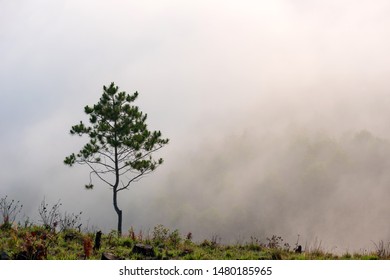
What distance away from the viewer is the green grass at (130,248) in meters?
15.4

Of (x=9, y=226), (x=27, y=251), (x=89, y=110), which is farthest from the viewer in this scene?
(x=89, y=110)

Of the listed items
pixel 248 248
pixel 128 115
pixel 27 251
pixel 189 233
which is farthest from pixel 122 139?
pixel 27 251

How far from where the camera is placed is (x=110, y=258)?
49.8ft

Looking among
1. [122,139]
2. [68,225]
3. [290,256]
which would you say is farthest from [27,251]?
[122,139]

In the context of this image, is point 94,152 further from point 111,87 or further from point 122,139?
point 111,87

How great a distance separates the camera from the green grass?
1536 cm

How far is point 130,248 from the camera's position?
18.8m

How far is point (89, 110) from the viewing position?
35281mm

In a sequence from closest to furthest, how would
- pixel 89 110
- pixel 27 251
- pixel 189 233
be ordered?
1. pixel 27 251
2. pixel 189 233
3. pixel 89 110
